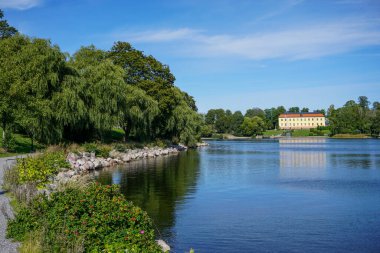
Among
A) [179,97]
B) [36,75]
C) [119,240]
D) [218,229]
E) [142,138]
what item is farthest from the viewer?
[179,97]

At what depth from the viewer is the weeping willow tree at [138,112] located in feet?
152

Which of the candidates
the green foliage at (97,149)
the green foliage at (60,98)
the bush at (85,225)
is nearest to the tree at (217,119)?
the green foliage at (60,98)

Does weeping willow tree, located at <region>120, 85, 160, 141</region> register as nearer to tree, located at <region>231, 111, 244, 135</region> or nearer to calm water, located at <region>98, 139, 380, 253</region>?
calm water, located at <region>98, 139, 380, 253</region>

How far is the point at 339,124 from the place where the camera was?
131500 millimetres

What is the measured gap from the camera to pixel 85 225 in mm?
8914

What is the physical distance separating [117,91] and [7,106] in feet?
40.8

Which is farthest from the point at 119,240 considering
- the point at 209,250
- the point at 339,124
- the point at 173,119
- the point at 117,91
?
the point at 339,124

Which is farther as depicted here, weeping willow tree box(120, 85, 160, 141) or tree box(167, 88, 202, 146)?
tree box(167, 88, 202, 146)

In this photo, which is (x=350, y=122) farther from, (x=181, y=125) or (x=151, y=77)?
(x=151, y=77)

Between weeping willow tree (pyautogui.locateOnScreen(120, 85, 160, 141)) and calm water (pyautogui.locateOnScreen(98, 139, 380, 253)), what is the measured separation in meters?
17.8

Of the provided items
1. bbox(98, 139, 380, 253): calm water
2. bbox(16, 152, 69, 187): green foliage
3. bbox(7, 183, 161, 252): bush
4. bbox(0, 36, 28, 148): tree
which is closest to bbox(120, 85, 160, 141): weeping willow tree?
bbox(0, 36, 28, 148): tree

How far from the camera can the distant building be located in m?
190

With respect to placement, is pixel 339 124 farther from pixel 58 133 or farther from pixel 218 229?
pixel 218 229

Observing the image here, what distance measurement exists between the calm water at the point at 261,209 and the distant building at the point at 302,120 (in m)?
166
